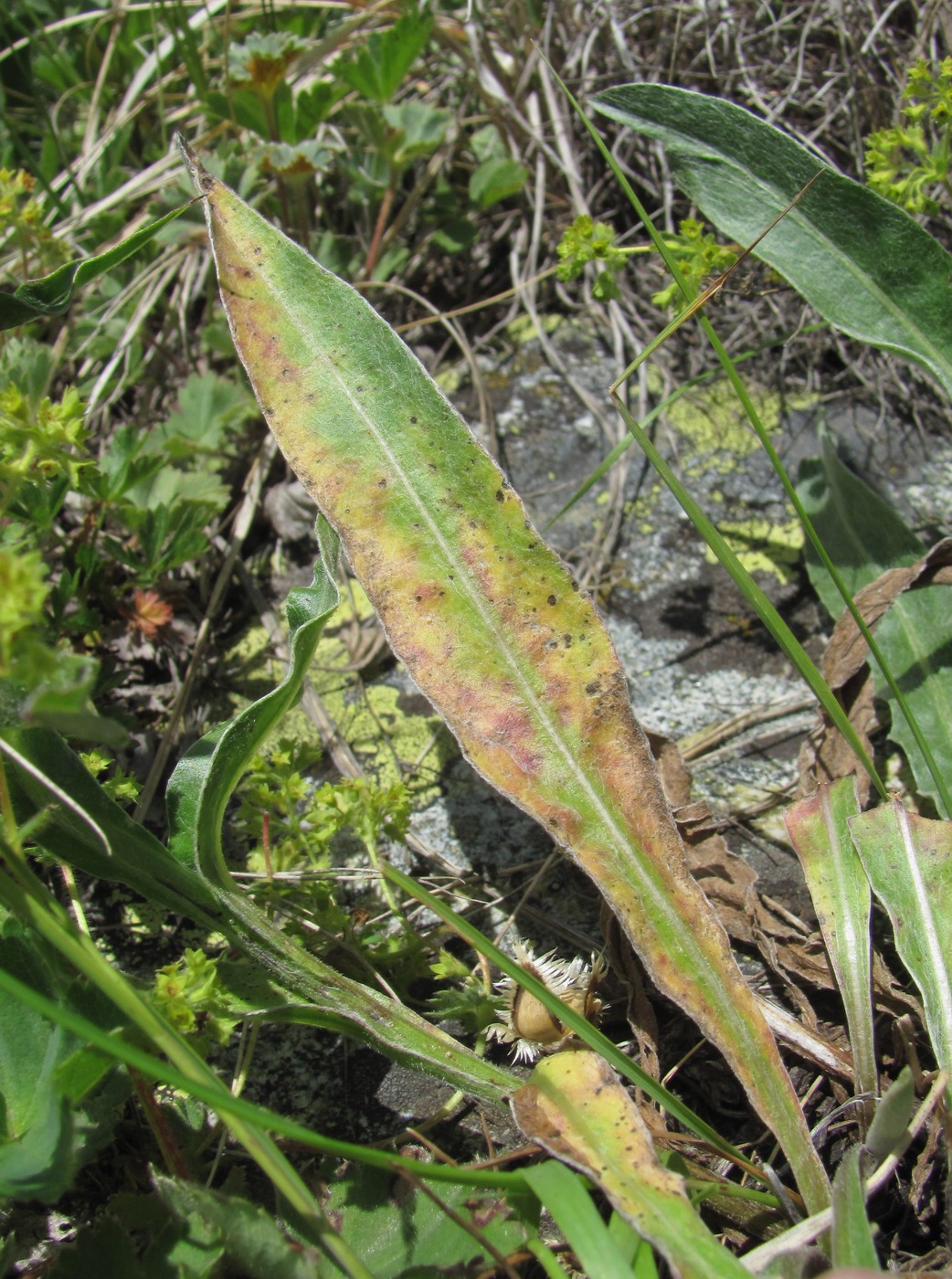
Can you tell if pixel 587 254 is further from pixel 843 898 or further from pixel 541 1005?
pixel 541 1005

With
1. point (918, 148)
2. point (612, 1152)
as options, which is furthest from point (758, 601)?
point (918, 148)

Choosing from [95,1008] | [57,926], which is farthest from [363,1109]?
[57,926]

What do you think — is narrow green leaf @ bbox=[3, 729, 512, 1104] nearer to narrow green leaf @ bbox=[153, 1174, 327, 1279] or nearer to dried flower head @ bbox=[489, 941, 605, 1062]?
dried flower head @ bbox=[489, 941, 605, 1062]

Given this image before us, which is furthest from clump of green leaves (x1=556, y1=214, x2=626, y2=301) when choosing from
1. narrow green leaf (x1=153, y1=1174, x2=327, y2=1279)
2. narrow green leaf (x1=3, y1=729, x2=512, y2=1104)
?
narrow green leaf (x1=153, y1=1174, x2=327, y2=1279)

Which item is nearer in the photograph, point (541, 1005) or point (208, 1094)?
point (208, 1094)

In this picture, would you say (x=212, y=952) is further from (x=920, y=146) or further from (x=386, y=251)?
(x=920, y=146)

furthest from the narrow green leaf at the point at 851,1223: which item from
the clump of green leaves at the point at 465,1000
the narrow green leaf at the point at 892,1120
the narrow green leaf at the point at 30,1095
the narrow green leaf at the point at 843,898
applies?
the narrow green leaf at the point at 30,1095
